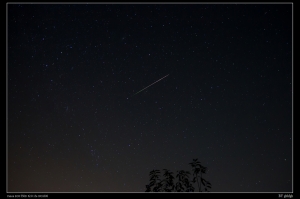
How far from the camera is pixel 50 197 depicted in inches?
107

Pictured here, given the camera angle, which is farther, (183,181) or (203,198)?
(183,181)

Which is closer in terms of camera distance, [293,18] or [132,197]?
[132,197]

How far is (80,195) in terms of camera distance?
2701mm
